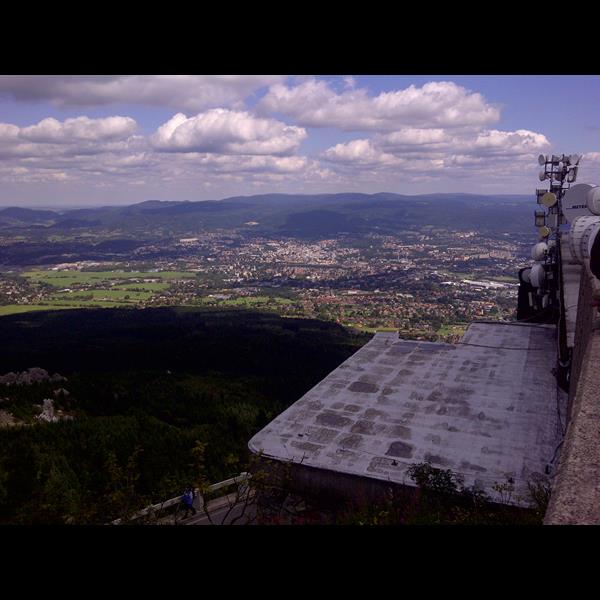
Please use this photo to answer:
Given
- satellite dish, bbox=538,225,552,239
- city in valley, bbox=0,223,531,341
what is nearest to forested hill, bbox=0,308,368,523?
satellite dish, bbox=538,225,552,239

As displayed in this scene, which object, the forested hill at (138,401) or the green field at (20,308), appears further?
the green field at (20,308)

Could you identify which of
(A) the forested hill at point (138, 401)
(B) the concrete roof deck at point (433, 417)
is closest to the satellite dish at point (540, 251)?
(B) the concrete roof deck at point (433, 417)

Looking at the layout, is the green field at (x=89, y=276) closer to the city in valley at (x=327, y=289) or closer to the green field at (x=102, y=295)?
the city in valley at (x=327, y=289)

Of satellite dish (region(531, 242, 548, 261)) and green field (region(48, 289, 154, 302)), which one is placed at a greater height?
satellite dish (region(531, 242, 548, 261))

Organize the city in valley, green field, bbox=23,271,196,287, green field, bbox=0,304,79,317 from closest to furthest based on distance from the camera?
the city in valley, green field, bbox=0,304,79,317, green field, bbox=23,271,196,287

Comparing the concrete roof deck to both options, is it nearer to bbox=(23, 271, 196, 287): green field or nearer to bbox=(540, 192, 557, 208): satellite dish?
bbox=(540, 192, 557, 208): satellite dish

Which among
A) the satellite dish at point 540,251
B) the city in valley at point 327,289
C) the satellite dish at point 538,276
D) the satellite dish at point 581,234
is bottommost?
the city in valley at point 327,289
